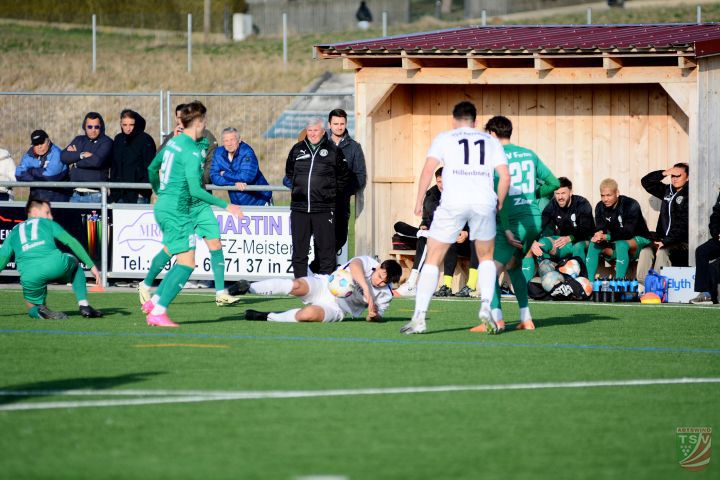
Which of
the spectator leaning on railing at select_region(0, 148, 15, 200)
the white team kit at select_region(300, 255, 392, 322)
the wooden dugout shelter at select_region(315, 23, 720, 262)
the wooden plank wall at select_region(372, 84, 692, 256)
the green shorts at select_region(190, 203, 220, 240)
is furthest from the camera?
the spectator leaning on railing at select_region(0, 148, 15, 200)

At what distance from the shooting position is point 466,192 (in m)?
11.1

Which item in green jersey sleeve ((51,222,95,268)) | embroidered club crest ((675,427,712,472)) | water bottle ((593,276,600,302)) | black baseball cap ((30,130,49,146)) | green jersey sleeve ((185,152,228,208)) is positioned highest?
black baseball cap ((30,130,49,146))

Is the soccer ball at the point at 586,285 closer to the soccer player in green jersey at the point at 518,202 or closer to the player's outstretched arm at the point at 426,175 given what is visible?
the soccer player in green jersey at the point at 518,202

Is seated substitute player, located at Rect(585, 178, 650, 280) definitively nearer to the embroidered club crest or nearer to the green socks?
the green socks

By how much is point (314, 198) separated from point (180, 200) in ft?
11.7

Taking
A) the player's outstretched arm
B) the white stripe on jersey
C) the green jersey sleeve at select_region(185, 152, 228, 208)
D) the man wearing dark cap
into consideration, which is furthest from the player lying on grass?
the man wearing dark cap

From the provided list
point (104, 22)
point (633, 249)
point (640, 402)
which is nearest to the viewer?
point (640, 402)

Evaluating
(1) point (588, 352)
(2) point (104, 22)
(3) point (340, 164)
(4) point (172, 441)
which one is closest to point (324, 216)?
(3) point (340, 164)

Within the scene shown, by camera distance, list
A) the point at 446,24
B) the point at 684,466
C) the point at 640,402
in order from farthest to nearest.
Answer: the point at 446,24, the point at 640,402, the point at 684,466

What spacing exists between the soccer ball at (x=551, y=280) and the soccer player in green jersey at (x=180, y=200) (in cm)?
550

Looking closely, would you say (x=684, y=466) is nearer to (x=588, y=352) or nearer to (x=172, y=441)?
(x=172, y=441)

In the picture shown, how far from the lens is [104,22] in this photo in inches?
2349

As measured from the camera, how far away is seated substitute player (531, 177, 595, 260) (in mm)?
16772

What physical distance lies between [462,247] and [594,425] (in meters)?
10.1
